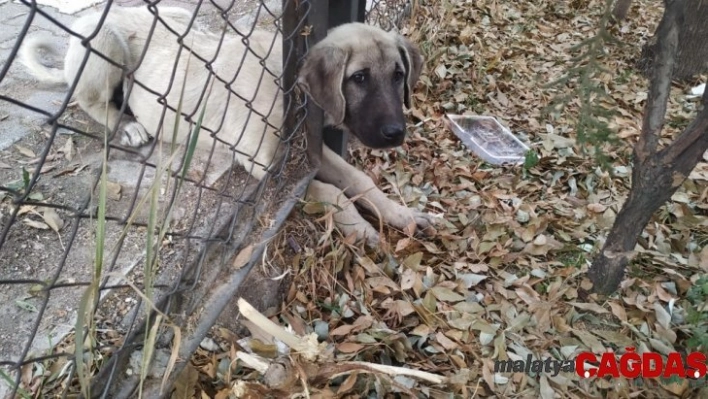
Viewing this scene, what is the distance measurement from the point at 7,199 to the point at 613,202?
294 cm

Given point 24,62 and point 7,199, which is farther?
point 24,62

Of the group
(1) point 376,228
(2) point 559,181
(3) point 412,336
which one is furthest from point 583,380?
(2) point 559,181

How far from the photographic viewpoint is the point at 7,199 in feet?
7.25

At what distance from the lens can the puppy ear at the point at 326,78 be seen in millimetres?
2332

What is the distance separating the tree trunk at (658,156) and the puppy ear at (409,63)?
1.33 metres

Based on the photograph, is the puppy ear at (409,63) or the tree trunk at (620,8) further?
the puppy ear at (409,63)

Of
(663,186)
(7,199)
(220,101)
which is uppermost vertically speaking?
(663,186)

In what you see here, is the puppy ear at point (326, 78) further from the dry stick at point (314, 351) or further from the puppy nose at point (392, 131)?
the dry stick at point (314, 351)

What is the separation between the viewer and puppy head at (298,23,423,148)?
2371mm

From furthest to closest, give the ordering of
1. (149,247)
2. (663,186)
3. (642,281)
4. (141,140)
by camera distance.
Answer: (141,140)
(642,281)
(663,186)
(149,247)

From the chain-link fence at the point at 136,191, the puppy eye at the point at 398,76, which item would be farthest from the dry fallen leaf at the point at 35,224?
the puppy eye at the point at 398,76

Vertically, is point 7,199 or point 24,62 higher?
point 24,62

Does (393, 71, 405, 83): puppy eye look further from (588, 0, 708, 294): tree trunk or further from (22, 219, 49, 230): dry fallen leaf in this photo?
(22, 219, 49, 230): dry fallen leaf

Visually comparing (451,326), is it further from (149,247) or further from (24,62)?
(24,62)
